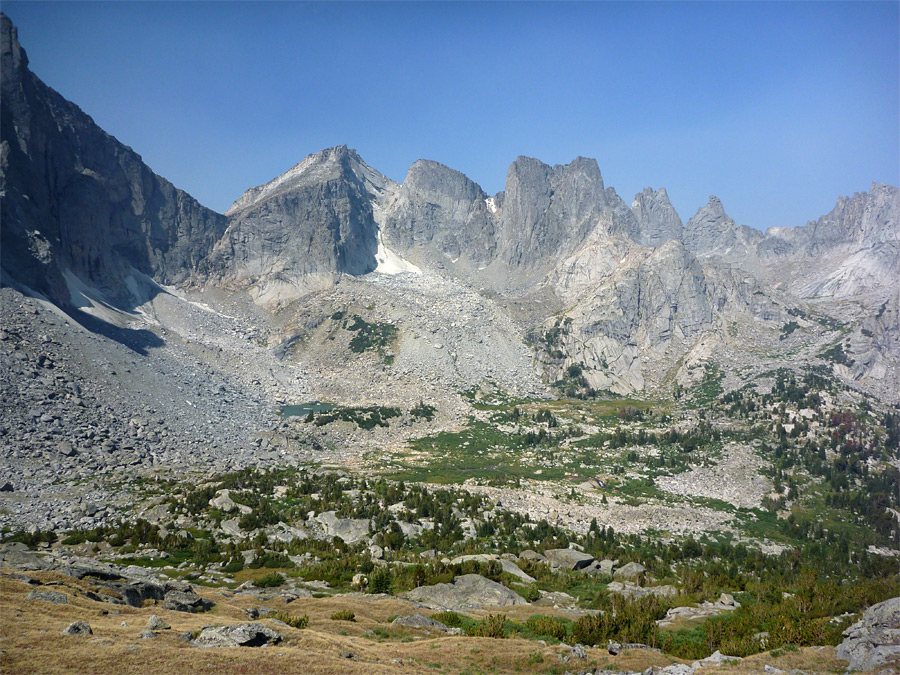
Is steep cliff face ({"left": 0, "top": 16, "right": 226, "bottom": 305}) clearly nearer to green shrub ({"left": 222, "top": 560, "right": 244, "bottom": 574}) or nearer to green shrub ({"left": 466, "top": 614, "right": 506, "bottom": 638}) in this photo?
green shrub ({"left": 222, "top": 560, "right": 244, "bottom": 574})

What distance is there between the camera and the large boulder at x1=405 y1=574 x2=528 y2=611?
99.8ft

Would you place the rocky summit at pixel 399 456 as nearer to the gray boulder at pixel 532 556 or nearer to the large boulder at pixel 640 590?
the large boulder at pixel 640 590

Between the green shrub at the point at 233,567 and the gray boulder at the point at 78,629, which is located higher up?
the gray boulder at the point at 78,629

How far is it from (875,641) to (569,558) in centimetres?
2518

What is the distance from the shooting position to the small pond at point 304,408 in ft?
364

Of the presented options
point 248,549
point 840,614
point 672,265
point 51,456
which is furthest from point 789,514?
point 672,265

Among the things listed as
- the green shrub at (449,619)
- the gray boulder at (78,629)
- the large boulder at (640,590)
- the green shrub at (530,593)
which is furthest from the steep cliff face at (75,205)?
the large boulder at (640,590)

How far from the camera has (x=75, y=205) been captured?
136125mm

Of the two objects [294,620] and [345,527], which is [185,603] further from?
[345,527]

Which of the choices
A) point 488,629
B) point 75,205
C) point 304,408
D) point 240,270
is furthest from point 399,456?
point 240,270

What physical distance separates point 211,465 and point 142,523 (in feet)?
96.9

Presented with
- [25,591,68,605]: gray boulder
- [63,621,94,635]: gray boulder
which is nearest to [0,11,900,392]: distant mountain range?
[25,591,68,605]: gray boulder

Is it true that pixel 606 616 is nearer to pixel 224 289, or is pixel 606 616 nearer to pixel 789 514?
pixel 789 514

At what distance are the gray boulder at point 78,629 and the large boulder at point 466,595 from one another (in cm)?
1788
